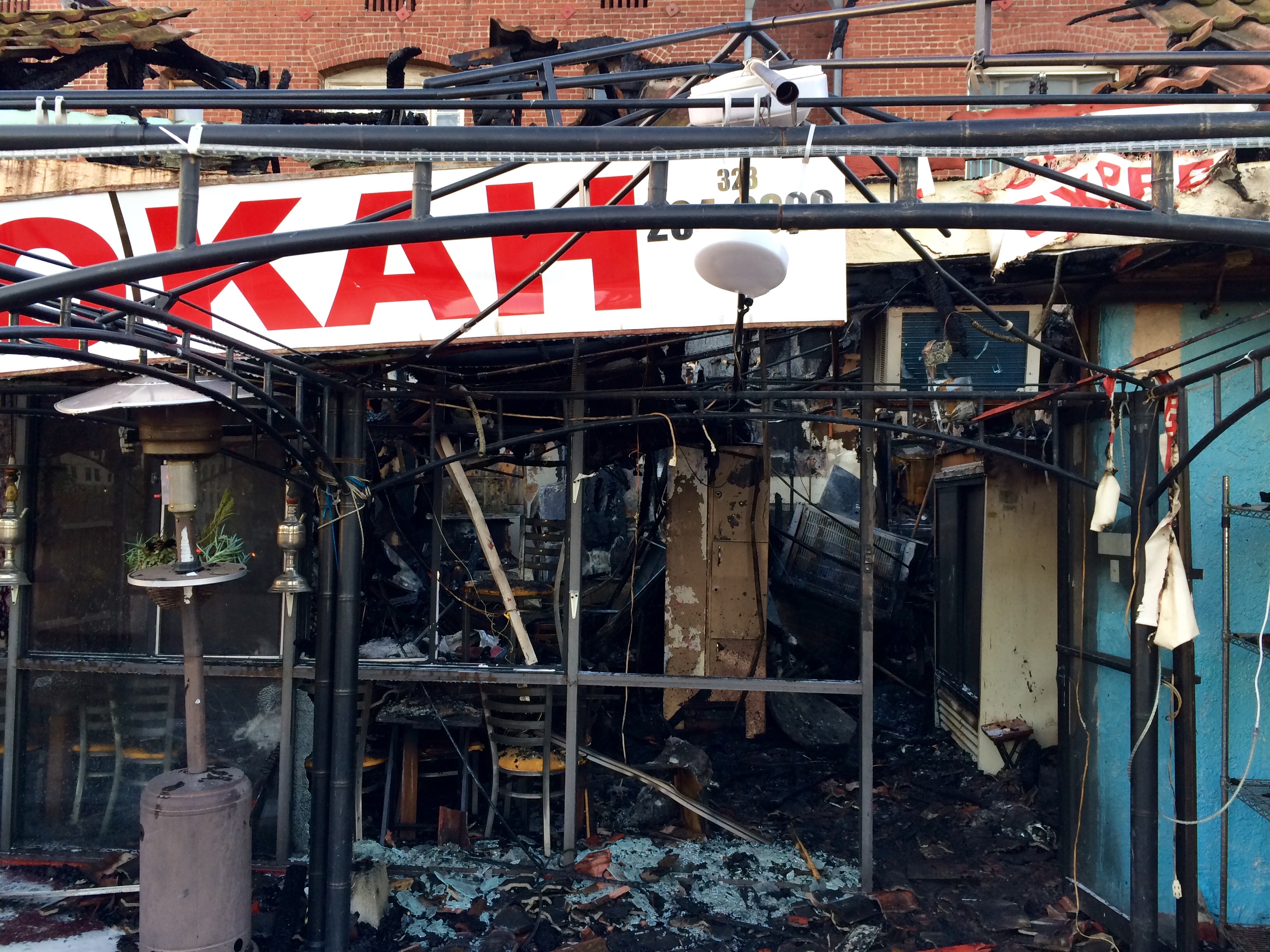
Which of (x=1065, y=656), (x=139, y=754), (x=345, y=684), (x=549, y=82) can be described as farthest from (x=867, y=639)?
(x=139, y=754)

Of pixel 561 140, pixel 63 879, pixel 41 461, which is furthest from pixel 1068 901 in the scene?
pixel 41 461

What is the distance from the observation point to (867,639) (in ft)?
22.0

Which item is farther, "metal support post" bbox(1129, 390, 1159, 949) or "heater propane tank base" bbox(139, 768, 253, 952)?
"heater propane tank base" bbox(139, 768, 253, 952)

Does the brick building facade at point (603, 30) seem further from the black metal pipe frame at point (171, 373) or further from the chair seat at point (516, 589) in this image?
the black metal pipe frame at point (171, 373)

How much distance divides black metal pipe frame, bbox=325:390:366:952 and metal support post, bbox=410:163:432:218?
10.5ft

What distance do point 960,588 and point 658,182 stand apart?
8642 millimetres

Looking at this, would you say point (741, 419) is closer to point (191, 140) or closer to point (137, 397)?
point (137, 397)

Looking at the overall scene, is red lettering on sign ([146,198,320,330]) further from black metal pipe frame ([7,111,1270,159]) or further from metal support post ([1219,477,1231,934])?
metal support post ([1219,477,1231,934])

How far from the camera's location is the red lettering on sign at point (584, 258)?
5.87 m

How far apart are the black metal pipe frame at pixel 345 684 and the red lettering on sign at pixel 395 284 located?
57cm

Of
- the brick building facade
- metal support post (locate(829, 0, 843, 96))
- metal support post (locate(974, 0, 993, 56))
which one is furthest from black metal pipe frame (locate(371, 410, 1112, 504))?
the brick building facade

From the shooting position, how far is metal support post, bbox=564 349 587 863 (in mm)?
6844

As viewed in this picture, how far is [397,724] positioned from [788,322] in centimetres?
450

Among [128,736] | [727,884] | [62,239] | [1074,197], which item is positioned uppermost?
[1074,197]
